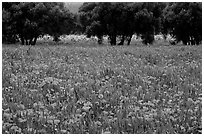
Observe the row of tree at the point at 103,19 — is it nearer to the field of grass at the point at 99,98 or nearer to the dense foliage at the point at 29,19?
the dense foliage at the point at 29,19

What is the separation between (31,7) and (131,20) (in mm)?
11737

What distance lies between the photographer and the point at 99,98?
33.9 feet

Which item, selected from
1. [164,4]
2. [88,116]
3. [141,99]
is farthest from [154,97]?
[164,4]

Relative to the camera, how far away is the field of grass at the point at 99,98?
802 cm

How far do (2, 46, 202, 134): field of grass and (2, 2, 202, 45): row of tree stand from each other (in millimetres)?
23222

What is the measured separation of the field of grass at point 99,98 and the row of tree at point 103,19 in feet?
76.2

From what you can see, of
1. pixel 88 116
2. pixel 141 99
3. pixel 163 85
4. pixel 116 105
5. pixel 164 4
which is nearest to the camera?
pixel 88 116

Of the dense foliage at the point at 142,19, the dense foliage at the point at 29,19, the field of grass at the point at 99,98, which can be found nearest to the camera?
the field of grass at the point at 99,98

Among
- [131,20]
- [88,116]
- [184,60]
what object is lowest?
[88,116]

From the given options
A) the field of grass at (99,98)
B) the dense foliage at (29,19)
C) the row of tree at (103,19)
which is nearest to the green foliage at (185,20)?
the row of tree at (103,19)

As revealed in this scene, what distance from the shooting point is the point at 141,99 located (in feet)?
34.2

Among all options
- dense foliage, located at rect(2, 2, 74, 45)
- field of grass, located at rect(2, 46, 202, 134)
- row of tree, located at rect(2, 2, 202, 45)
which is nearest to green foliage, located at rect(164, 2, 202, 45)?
row of tree, located at rect(2, 2, 202, 45)

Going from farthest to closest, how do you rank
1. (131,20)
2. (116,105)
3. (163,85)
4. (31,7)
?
(131,20), (31,7), (163,85), (116,105)

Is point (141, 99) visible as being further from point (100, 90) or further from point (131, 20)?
point (131, 20)
